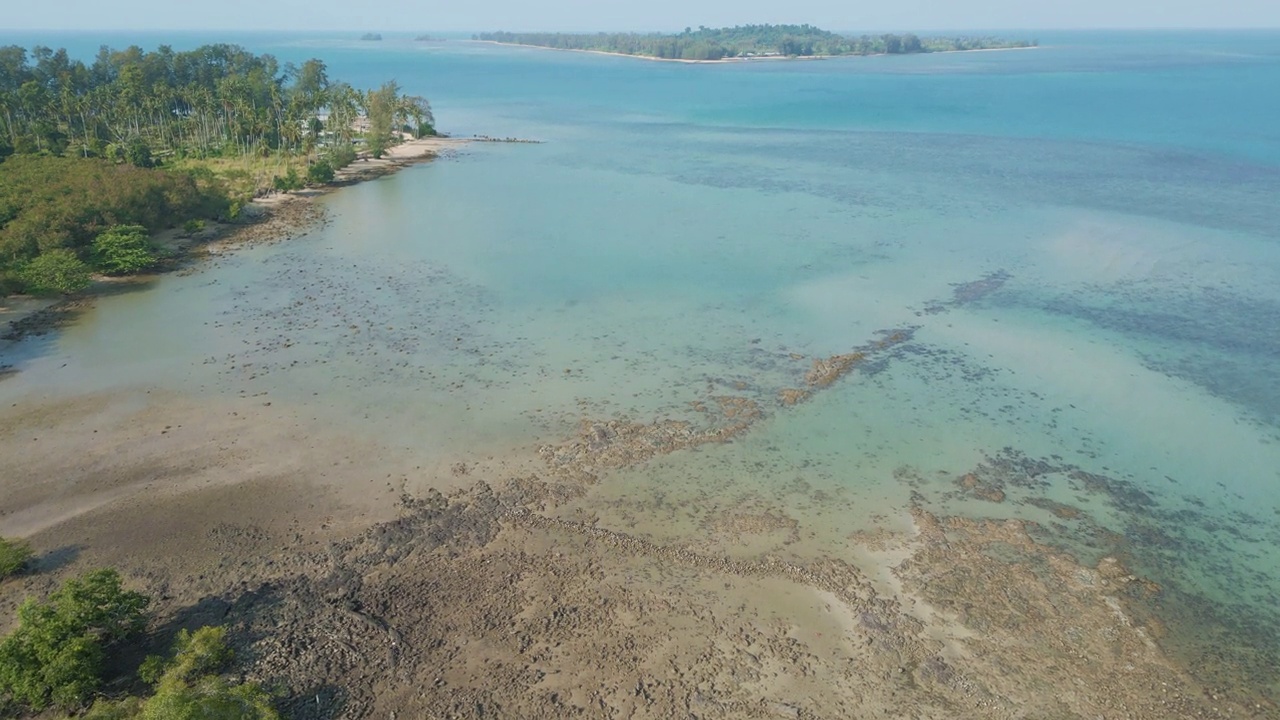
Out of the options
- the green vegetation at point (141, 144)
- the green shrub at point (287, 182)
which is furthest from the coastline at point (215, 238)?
the green vegetation at point (141, 144)

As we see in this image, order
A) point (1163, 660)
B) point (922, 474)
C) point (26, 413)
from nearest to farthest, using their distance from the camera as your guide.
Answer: point (1163, 660) < point (922, 474) < point (26, 413)

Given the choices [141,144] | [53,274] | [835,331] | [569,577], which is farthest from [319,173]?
[569,577]

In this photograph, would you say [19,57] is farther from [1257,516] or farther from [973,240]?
[1257,516]

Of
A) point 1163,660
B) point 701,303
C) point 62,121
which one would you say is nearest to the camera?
point 1163,660

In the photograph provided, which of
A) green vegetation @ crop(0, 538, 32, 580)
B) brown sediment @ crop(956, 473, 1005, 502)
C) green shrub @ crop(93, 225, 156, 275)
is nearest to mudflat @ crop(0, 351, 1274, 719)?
green vegetation @ crop(0, 538, 32, 580)

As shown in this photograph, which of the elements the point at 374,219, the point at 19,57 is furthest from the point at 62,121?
the point at 374,219

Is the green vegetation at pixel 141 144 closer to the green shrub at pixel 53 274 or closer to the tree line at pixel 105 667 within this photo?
the green shrub at pixel 53 274

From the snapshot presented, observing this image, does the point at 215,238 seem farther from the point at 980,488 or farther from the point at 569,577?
the point at 980,488
